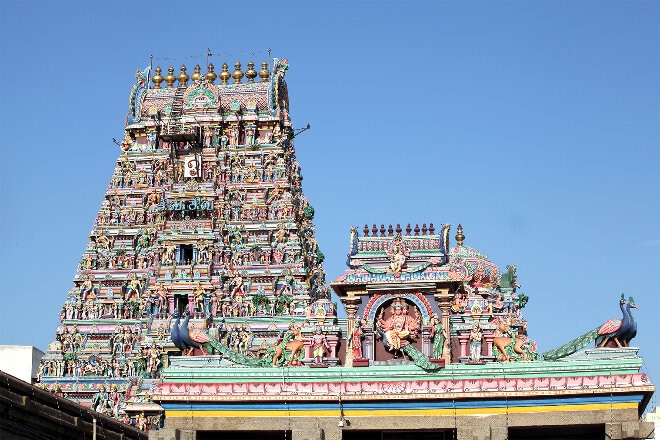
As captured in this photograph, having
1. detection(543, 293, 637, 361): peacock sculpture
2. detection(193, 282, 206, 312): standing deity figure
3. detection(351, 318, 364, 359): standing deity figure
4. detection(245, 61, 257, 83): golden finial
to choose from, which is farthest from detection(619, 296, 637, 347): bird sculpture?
detection(245, 61, 257, 83): golden finial

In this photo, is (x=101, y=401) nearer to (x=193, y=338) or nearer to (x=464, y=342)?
(x=193, y=338)

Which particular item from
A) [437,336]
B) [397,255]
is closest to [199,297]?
[397,255]

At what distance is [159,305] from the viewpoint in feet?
249

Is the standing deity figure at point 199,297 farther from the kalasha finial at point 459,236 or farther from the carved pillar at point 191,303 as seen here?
the kalasha finial at point 459,236

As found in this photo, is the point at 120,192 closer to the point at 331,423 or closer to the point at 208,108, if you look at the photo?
the point at 208,108

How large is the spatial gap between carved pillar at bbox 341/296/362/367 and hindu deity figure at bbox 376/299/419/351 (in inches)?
35.3

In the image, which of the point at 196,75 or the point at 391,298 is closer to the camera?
the point at 391,298

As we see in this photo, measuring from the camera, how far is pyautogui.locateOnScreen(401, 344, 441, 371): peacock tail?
4472 cm

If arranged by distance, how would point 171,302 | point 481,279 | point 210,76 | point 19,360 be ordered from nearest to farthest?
point 481,279, point 171,302, point 210,76, point 19,360

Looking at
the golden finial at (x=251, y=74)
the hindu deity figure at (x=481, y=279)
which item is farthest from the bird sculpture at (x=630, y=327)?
the golden finial at (x=251, y=74)

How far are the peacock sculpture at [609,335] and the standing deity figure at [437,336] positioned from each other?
3503 mm

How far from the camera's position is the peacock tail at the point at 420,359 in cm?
4472

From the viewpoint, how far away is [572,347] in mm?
44781

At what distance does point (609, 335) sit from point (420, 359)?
637cm
